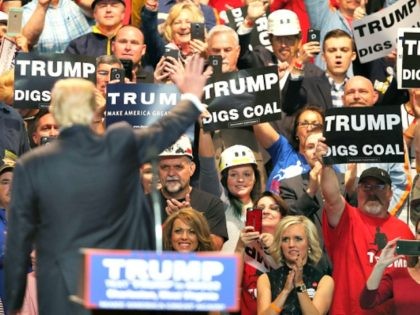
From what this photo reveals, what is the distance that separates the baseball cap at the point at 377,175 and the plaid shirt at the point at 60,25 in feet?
11.3

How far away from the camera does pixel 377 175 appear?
38.4ft

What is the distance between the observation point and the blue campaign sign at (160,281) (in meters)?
7.35

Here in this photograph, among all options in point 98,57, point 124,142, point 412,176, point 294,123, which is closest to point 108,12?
point 98,57

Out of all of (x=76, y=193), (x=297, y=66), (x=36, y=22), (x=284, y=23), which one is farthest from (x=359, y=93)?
(x=76, y=193)

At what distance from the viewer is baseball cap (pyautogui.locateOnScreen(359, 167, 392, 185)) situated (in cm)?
1169

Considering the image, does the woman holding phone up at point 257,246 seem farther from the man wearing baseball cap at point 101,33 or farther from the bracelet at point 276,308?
the man wearing baseball cap at point 101,33

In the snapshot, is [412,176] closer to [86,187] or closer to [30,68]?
[30,68]

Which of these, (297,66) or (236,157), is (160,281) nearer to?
(236,157)

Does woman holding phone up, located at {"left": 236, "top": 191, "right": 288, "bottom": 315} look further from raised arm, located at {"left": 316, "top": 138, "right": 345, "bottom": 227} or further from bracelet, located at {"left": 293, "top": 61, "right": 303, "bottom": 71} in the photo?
bracelet, located at {"left": 293, "top": 61, "right": 303, "bottom": 71}

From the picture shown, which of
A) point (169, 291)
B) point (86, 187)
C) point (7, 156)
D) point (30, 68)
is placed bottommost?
point (169, 291)

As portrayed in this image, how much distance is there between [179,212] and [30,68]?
2.06 m

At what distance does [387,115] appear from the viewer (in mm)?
11859

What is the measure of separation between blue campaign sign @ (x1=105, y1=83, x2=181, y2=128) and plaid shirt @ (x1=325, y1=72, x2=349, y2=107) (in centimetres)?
224

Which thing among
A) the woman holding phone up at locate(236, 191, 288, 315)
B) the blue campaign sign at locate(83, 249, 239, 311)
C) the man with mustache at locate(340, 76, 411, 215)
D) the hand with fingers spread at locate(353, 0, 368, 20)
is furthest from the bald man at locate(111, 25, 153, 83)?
the blue campaign sign at locate(83, 249, 239, 311)
